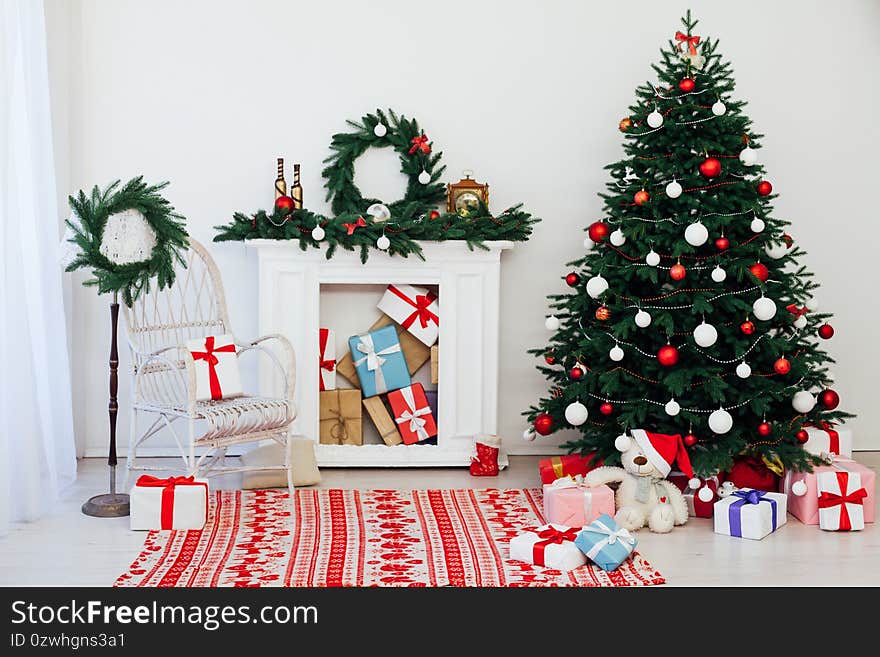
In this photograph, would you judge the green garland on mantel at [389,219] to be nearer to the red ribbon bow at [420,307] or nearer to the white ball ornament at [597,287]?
the red ribbon bow at [420,307]

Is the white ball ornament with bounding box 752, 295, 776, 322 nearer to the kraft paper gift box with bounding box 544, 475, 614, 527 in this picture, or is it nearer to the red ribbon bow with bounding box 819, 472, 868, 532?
the red ribbon bow with bounding box 819, 472, 868, 532

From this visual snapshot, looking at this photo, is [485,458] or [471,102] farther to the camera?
[471,102]

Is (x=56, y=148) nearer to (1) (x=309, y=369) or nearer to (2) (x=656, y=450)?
(1) (x=309, y=369)

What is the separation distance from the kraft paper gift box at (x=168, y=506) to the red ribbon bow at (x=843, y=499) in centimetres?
230

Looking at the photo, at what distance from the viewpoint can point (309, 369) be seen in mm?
4746

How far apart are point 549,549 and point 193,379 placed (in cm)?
146

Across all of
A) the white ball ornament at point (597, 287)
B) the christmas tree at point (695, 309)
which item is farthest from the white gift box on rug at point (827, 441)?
the white ball ornament at point (597, 287)

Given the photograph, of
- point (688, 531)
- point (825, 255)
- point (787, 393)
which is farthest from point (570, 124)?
point (688, 531)

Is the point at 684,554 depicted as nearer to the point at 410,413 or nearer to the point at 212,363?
the point at 410,413

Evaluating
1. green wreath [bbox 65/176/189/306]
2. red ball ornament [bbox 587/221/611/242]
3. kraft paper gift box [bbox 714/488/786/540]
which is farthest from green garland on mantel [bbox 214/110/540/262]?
kraft paper gift box [bbox 714/488/786/540]

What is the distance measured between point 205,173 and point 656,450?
250 cm

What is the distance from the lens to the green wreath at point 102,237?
381cm

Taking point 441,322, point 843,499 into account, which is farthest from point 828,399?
point 441,322

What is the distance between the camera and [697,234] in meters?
3.94
